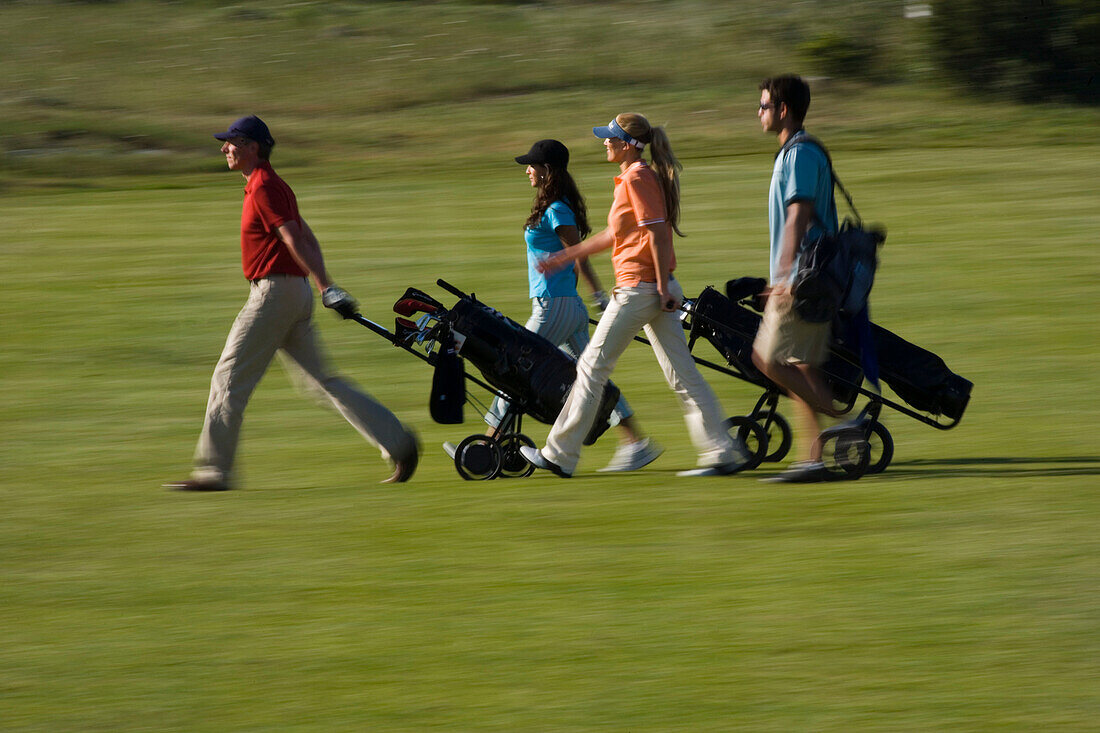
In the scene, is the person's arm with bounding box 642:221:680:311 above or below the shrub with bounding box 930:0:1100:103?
above

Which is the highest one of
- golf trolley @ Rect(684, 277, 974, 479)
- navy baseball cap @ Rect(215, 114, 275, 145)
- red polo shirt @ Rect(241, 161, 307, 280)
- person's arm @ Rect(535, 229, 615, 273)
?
navy baseball cap @ Rect(215, 114, 275, 145)

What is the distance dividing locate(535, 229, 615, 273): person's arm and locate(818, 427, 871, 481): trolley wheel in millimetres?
1338

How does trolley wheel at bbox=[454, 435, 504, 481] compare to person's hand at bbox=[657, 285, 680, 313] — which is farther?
trolley wheel at bbox=[454, 435, 504, 481]

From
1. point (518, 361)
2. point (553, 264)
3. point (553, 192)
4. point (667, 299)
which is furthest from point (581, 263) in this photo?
point (667, 299)

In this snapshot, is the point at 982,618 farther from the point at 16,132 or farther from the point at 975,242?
the point at 16,132

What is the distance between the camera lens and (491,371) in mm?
7762

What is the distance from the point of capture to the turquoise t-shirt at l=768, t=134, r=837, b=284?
277 inches

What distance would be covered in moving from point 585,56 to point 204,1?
13.6 meters

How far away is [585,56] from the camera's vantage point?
37.0 m

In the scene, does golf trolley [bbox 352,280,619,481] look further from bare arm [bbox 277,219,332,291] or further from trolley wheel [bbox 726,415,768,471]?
trolley wheel [bbox 726,415,768,471]

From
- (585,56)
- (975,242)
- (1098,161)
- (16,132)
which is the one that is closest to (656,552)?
(975,242)

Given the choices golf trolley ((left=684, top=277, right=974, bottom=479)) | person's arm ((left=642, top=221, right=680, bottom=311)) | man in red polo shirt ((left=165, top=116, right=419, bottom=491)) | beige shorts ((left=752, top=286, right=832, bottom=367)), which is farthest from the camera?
man in red polo shirt ((left=165, top=116, right=419, bottom=491))

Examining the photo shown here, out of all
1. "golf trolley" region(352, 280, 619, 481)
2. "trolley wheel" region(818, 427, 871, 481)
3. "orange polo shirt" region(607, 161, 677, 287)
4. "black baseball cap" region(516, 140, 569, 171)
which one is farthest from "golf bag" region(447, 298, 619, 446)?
"trolley wheel" region(818, 427, 871, 481)

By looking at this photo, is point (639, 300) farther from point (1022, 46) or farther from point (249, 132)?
point (1022, 46)
